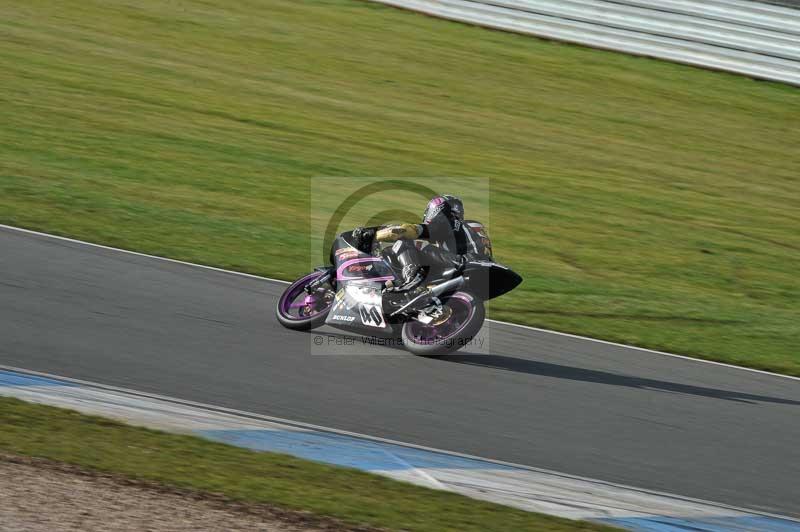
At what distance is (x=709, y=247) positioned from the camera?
14.8 metres

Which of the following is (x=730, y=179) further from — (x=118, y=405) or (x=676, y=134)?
(x=118, y=405)

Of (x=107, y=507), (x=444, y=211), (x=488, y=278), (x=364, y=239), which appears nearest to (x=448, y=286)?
(x=488, y=278)

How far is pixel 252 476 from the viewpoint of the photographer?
20.9ft

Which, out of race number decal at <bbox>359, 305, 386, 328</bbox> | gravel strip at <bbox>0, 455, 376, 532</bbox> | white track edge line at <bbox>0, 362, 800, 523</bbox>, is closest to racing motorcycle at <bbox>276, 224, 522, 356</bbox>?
race number decal at <bbox>359, 305, 386, 328</bbox>

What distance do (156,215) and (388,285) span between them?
4927 mm

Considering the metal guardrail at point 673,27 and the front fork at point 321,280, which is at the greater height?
the metal guardrail at point 673,27

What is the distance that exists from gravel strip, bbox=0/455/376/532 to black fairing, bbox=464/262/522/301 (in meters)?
3.69

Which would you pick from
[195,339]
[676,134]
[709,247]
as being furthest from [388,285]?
[676,134]

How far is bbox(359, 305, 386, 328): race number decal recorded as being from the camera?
9.54 meters

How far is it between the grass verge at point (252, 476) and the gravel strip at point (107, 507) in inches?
6.0

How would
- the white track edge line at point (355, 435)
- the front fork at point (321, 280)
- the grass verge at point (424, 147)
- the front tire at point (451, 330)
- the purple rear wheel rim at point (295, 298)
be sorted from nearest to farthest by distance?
the white track edge line at point (355, 435) < the front tire at point (451, 330) < the front fork at point (321, 280) < the purple rear wheel rim at point (295, 298) < the grass verge at point (424, 147)

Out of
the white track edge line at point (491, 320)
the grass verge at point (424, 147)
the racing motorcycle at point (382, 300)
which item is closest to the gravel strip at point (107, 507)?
the racing motorcycle at point (382, 300)

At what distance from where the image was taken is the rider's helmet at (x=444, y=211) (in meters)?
9.12

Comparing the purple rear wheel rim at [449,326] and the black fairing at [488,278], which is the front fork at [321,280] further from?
the black fairing at [488,278]
